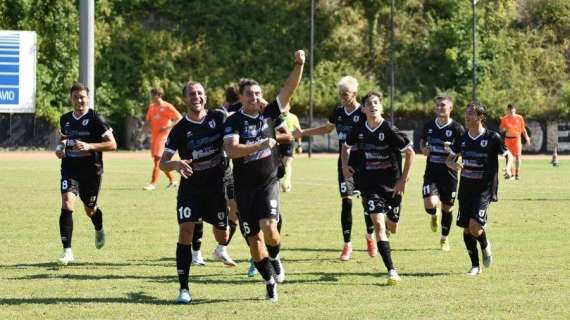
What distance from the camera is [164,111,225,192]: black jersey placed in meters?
9.78

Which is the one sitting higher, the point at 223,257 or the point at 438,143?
the point at 438,143

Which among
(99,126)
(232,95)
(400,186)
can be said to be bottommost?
(400,186)

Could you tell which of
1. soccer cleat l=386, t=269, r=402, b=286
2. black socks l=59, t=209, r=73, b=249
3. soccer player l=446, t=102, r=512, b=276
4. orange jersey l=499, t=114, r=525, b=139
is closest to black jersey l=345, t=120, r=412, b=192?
soccer player l=446, t=102, r=512, b=276

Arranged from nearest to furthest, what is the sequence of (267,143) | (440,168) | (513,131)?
(267,143) → (440,168) → (513,131)

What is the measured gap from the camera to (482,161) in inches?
456

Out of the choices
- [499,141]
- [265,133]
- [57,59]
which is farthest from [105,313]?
[57,59]

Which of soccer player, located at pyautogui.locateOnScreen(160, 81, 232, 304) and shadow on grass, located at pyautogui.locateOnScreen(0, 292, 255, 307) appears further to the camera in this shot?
soccer player, located at pyautogui.locateOnScreen(160, 81, 232, 304)

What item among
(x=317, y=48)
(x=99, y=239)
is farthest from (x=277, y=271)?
(x=317, y=48)

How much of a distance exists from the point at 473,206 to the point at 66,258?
447 cm

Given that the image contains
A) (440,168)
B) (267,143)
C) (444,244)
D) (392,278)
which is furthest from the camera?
(440,168)

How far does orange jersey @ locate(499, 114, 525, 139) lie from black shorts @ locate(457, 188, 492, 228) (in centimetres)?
1970

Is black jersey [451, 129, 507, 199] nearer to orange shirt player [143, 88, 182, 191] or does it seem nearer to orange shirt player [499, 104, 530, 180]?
orange shirt player [143, 88, 182, 191]

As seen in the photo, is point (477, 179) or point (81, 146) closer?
point (81, 146)

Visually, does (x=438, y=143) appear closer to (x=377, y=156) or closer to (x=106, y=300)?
(x=377, y=156)
